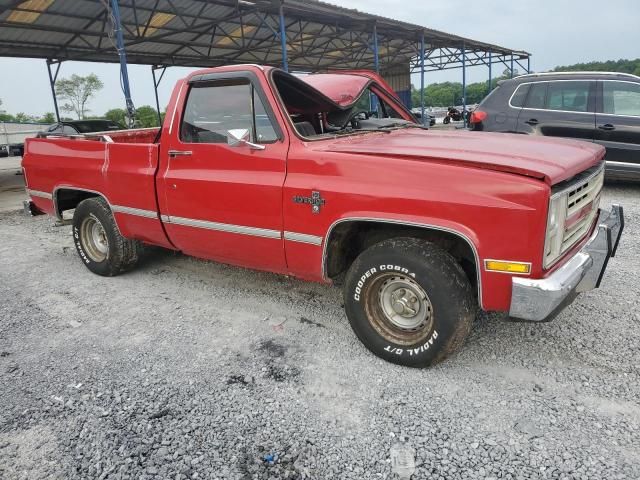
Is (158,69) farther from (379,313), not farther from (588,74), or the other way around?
(379,313)

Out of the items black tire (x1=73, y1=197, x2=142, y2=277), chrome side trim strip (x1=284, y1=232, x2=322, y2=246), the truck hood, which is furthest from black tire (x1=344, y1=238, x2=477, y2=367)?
black tire (x1=73, y1=197, x2=142, y2=277)

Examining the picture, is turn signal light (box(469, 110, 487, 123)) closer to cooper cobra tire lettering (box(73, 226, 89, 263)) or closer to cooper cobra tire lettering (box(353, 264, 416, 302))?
cooper cobra tire lettering (box(353, 264, 416, 302))

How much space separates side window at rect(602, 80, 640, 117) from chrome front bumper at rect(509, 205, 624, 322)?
4.91 metres

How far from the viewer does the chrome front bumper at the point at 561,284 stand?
7.66ft

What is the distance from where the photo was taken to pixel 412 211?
262 cm

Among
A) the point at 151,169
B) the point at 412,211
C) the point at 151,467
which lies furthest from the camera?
the point at 151,169

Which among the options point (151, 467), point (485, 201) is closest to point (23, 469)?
point (151, 467)

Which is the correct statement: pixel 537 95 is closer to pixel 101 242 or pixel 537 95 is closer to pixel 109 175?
pixel 109 175

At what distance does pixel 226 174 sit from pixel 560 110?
5.76 metres

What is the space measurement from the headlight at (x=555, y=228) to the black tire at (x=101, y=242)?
378 centimetres

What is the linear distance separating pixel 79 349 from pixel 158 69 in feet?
71.6

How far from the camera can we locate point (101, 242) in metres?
4.93

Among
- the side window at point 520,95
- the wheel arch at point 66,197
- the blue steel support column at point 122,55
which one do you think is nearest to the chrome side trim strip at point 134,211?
the wheel arch at point 66,197

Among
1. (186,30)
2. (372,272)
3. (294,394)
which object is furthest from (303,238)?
(186,30)
